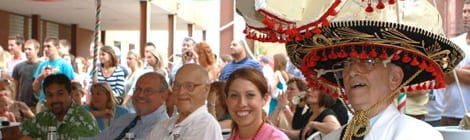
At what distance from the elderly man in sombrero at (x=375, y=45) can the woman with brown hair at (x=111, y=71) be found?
5.89 meters

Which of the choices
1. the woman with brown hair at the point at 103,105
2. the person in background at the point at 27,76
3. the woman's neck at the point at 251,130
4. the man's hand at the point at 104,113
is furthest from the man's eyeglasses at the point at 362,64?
the person in background at the point at 27,76

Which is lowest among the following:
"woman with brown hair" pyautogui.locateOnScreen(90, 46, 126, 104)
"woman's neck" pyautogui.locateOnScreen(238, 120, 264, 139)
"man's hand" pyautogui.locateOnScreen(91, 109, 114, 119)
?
"man's hand" pyautogui.locateOnScreen(91, 109, 114, 119)

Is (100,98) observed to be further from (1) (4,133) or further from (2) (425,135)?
(2) (425,135)

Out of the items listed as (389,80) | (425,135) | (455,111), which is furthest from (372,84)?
(455,111)

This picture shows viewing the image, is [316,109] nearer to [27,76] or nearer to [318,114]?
[318,114]

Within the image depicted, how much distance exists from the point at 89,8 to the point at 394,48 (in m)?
12.4

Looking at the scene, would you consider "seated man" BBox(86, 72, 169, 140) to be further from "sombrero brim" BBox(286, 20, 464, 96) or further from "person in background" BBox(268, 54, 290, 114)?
"person in background" BBox(268, 54, 290, 114)

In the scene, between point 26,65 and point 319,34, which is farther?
point 26,65

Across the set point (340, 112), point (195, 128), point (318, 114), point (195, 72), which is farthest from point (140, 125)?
point (340, 112)

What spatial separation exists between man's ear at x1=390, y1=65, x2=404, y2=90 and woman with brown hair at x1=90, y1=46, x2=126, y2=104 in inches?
235

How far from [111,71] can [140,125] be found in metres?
3.57

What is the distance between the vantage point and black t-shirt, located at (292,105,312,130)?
5.32 metres

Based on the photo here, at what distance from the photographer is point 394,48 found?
2.34 metres

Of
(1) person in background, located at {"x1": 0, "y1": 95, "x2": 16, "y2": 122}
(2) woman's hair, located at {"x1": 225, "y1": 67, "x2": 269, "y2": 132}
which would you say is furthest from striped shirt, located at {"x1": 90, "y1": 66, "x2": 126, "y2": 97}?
(2) woman's hair, located at {"x1": 225, "y1": 67, "x2": 269, "y2": 132}
